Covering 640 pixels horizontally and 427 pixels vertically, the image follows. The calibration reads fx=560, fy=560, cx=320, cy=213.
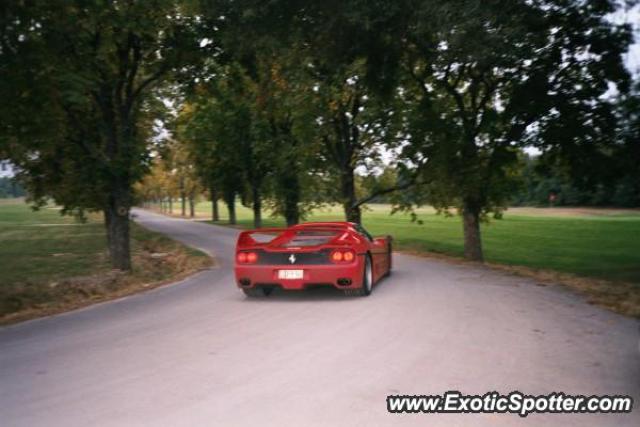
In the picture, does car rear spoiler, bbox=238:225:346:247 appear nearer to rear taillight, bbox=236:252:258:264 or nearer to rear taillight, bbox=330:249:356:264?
rear taillight, bbox=236:252:258:264

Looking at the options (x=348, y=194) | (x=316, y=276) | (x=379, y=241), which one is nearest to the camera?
(x=316, y=276)

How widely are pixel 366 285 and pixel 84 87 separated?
5878mm

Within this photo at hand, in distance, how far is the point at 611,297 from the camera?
892 centimetres

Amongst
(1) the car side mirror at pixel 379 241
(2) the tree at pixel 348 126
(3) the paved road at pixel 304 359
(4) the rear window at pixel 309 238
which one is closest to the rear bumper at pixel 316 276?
(3) the paved road at pixel 304 359

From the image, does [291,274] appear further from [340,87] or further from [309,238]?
[340,87]

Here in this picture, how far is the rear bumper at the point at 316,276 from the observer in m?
8.58

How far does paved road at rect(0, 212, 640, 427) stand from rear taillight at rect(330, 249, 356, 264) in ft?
2.13

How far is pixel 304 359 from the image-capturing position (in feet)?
17.9

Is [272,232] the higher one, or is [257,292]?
[272,232]

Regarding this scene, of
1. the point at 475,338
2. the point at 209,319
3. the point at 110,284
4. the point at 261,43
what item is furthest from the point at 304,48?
the point at 475,338

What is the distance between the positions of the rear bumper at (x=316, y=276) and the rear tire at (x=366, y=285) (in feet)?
0.52

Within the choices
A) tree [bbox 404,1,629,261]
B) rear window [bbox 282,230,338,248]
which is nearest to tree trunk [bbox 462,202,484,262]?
tree [bbox 404,1,629,261]

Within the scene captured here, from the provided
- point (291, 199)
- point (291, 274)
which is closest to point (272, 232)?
point (291, 274)

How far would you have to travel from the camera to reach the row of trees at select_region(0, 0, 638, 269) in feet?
30.7
